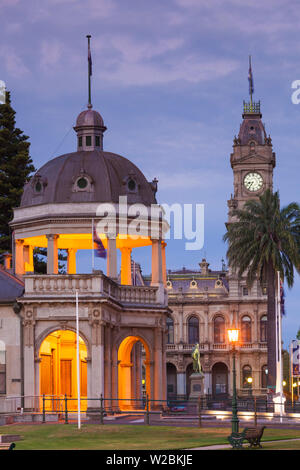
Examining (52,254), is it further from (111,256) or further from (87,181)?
(87,181)

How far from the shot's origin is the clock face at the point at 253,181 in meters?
132

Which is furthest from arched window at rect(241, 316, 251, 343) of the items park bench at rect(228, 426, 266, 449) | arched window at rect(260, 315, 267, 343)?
park bench at rect(228, 426, 266, 449)

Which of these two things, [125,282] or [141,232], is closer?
[141,232]

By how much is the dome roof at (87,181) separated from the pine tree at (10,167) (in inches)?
655

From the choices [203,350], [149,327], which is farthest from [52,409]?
[203,350]

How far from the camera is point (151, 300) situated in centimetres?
5791

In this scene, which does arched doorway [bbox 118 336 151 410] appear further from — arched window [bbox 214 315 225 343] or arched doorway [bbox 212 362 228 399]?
arched window [bbox 214 315 225 343]

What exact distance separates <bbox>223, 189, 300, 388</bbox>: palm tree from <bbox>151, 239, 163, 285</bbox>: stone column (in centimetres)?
990

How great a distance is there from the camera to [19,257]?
5816cm

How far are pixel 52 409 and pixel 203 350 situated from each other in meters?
80.0

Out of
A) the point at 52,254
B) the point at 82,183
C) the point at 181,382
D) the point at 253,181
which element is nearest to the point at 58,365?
the point at 52,254

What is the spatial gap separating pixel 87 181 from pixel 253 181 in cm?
7771
